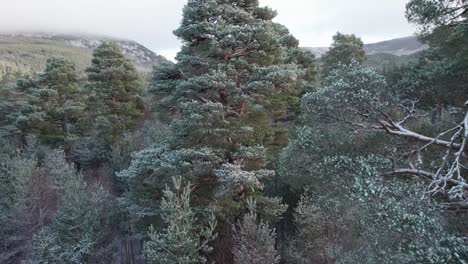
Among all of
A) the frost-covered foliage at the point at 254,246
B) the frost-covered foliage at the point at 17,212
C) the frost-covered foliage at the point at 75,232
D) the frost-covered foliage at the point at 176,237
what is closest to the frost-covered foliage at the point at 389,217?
the frost-covered foliage at the point at 254,246

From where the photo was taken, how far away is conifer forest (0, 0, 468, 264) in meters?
7.64

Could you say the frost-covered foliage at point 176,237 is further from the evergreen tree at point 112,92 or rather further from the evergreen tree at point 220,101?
the evergreen tree at point 112,92

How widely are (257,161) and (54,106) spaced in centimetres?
2043

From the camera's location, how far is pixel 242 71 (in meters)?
14.4

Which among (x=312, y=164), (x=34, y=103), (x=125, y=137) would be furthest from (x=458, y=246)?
(x=34, y=103)

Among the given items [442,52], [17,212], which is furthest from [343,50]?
[17,212]

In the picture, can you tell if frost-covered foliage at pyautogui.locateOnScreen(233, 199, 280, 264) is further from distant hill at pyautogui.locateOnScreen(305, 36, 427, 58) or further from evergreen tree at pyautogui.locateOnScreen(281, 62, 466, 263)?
distant hill at pyautogui.locateOnScreen(305, 36, 427, 58)

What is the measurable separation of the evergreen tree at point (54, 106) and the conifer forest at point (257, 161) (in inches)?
10.1

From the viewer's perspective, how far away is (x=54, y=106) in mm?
28438

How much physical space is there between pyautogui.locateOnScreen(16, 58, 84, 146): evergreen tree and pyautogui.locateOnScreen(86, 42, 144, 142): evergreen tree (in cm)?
196

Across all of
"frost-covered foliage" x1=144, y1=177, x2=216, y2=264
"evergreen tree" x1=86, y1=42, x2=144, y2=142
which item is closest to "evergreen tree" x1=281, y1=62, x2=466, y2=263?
"frost-covered foliage" x1=144, y1=177, x2=216, y2=264

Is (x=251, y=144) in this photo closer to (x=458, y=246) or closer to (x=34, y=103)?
(x=458, y=246)

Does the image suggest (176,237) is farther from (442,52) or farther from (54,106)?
(54,106)

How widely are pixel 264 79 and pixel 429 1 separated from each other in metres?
6.05
